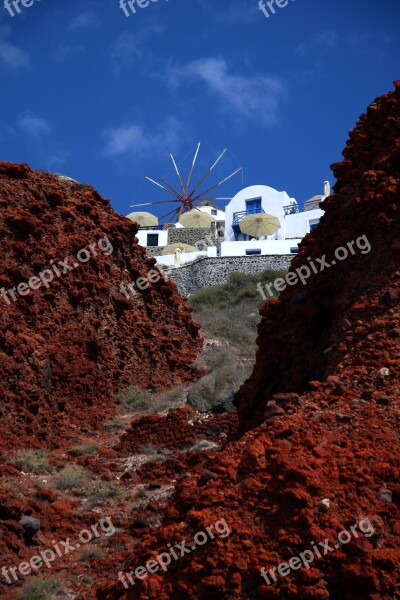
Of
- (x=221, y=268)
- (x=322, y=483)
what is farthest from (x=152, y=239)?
(x=322, y=483)

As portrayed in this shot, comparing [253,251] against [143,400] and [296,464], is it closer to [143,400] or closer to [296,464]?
[143,400]

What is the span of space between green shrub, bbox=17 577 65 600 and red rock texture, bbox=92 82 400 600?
57 cm

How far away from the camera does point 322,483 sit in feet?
22.2

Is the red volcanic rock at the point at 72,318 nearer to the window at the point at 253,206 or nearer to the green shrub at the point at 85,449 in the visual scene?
the green shrub at the point at 85,449

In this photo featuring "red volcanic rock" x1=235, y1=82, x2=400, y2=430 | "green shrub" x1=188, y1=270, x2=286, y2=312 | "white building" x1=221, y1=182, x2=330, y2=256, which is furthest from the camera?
"white building" x1=221, y1=182, x2=330, y2=256

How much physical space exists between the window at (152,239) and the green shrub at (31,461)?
4005 centimetres

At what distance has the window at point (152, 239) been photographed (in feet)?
173

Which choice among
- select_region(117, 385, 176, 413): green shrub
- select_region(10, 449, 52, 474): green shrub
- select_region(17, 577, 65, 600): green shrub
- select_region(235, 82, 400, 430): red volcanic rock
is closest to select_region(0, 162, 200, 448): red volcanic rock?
select_region(117, 385, 176, 413): green shrub

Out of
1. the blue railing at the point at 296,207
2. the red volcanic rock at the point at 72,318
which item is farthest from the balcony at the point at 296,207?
the red volcanic rock at the point at 72,318

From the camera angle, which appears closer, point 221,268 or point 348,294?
point 348,294

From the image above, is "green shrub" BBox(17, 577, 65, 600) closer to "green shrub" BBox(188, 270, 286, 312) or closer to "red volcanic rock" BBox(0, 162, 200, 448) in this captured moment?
"red volcanic rock" BBox(0, 162, 200, 448)

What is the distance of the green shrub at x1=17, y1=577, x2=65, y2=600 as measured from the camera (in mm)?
8383

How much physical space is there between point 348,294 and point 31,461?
5218mm

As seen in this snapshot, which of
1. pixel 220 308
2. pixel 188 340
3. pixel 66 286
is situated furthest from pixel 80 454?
pixel 220 308
